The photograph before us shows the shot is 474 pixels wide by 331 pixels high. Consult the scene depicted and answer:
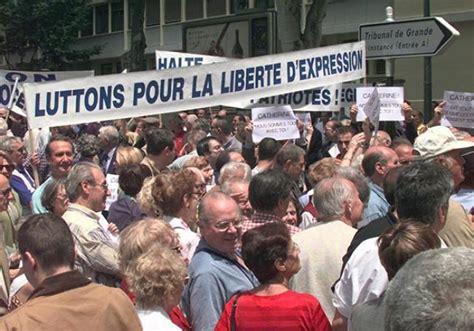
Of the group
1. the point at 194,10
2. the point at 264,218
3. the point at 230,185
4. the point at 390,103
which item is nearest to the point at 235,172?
the point at 230,185

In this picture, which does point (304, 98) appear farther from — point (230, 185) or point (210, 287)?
point (210, 287)

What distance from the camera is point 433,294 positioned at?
191 cm

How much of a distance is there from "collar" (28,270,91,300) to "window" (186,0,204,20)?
4182cm

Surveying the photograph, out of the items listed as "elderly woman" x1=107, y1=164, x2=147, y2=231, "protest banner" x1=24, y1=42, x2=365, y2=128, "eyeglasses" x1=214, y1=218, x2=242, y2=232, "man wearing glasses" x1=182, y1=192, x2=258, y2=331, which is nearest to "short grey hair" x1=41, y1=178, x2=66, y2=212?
"elderly woman" x1=107, y1=164, x2=147, y2=231

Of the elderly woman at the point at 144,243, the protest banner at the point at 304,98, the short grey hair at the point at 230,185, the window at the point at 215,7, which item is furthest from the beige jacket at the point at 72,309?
the window at the point at 215,7

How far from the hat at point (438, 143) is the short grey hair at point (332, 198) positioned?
110cm

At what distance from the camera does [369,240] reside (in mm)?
4188

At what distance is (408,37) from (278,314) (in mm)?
6816

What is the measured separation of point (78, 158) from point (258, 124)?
7.55 ft

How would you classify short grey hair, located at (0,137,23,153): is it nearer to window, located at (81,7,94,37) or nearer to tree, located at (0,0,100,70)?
tree, located at (0,0,100,70)

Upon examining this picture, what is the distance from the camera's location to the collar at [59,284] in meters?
3.48

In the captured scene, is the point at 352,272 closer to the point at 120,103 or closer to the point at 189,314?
the point at 189,314

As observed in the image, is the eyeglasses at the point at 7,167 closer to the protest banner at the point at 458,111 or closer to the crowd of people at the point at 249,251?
the crowd of people at the point at 249,251

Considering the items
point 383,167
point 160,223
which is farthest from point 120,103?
point 160,223
